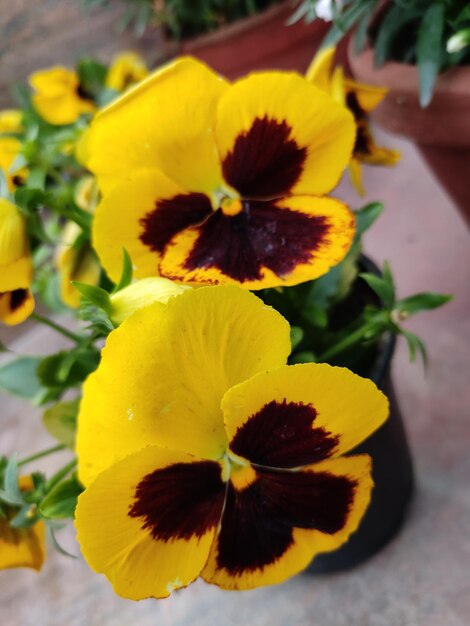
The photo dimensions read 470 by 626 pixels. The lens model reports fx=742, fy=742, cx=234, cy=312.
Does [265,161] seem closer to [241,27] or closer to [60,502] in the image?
[60,502]

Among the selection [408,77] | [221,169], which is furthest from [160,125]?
[408,77]

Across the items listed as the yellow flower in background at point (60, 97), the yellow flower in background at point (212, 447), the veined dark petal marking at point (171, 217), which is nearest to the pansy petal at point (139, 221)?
the veined dark petal marking at point (171, 217)

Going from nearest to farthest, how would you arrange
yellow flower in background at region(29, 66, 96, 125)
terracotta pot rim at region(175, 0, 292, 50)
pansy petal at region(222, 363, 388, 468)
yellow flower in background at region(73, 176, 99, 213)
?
pansy petal at region(222, 363, 388, 468)
yellow flower in background at region(73, 176, 99, 213)
yellow flower in background at region(29, 66, 96, 125)
terracotta pot rim at region(175, 0, 292, 50)

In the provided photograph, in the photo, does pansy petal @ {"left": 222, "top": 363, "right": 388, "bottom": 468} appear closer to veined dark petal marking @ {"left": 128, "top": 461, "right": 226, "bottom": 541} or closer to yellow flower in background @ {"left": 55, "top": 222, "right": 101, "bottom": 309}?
veined dark petal marking @ {"left": 128, "top": 461, "right": 226, "bottom": 541}

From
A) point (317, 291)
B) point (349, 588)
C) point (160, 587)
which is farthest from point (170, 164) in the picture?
point (349, 588)

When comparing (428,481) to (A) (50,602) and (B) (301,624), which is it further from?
(A) (50,602)

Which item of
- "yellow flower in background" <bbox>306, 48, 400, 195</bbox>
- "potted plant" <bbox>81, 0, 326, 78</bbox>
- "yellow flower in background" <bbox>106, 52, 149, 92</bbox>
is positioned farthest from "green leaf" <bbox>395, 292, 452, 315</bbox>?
"potted plant" <bbox>81, 0, 326, 78</bbox>

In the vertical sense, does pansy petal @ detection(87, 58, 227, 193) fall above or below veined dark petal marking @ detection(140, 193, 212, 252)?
above
